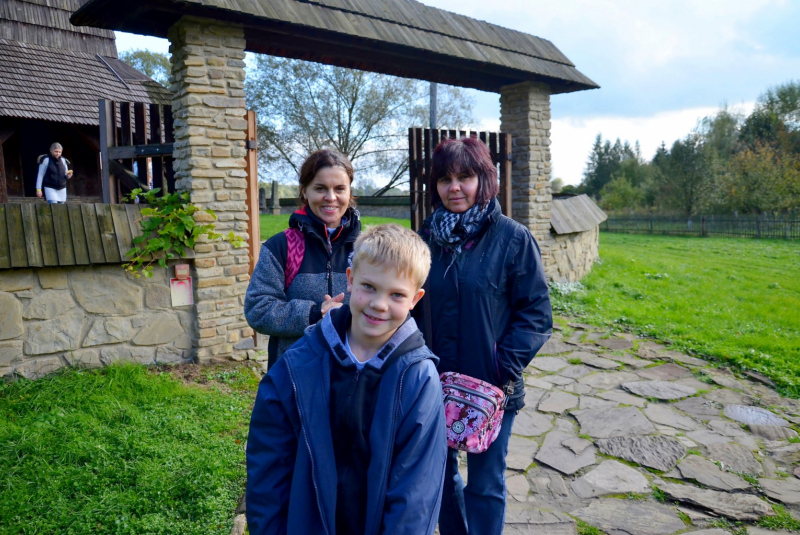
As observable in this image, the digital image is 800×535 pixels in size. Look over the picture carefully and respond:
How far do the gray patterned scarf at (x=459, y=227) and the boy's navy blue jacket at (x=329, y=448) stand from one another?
0.79 m

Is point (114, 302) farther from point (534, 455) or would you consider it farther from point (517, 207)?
point (517, 207)

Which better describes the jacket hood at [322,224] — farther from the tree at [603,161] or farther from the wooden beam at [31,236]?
the tree at [603,161]

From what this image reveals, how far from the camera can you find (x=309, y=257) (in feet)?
7.72

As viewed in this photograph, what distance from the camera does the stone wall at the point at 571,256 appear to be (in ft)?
29.3

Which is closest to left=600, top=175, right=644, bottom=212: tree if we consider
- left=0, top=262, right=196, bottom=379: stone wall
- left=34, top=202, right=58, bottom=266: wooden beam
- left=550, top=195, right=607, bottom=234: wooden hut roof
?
left=550, top=195, right=607, bottom=234: wooden hut roof

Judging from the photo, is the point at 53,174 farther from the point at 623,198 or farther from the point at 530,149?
the point at 623,198

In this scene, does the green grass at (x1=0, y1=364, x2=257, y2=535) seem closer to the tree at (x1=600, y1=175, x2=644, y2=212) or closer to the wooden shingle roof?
the wooden shingle roof

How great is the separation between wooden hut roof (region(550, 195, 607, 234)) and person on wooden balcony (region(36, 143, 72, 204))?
8.99 meters

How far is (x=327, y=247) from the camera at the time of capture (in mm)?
2348

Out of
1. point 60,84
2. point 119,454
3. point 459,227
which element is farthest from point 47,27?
point 459,227

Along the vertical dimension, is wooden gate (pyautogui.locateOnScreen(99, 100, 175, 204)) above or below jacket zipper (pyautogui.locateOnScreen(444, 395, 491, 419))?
above

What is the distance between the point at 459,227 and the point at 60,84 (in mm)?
13771

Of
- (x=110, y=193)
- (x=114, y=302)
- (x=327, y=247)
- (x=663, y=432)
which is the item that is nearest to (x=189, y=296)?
(x=114, y=302)

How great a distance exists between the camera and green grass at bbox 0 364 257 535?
2.74 meters
